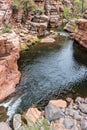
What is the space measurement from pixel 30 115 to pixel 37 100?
282 cm

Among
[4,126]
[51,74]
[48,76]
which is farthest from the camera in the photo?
[51,74]

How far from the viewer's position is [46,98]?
20.5 meters

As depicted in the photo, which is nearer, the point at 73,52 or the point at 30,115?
the point at 30,115

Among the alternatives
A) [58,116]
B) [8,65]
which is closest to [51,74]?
[8,65]

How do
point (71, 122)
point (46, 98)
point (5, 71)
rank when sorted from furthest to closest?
point (5, 71) → point (46, 98) → point (71, 122)

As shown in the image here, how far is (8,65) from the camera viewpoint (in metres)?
23.1

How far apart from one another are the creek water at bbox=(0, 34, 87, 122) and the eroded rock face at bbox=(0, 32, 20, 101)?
0.74 m

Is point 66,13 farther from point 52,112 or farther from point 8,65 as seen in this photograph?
point 52,112

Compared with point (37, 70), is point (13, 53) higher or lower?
higher

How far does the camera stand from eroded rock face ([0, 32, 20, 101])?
69.8 ft

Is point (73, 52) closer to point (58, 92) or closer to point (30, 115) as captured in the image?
point (58, 92)

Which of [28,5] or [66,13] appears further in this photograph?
[66,13]

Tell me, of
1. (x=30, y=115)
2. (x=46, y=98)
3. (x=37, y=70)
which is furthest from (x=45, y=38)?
(x=30, y=115)

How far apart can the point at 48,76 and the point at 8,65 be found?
173 inches
